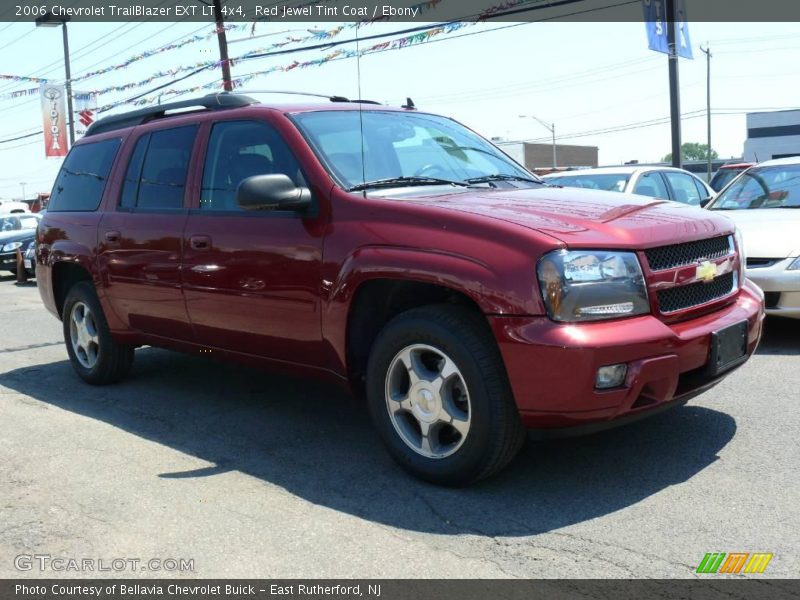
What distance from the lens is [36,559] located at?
3.30 metres

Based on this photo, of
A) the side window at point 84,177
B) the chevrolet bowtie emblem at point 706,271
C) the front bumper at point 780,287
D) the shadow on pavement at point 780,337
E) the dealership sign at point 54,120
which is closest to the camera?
the chevrolet bowtie emblem at point 706,271

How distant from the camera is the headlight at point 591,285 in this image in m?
3.41

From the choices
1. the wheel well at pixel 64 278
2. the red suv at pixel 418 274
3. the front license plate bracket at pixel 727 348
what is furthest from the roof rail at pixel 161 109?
the front license plate bracket at pixel 727 348

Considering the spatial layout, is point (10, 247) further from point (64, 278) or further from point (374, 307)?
point (374, 307)

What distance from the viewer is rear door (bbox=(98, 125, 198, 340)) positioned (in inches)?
202

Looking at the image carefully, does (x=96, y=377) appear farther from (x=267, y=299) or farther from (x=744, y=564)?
(x=744, y=564)

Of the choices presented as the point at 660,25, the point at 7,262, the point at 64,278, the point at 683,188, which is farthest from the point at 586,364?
the point at 7,262

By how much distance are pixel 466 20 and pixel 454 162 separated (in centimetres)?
747

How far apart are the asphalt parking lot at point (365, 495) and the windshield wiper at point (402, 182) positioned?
140 cm

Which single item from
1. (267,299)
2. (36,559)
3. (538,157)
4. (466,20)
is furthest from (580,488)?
(538,157)

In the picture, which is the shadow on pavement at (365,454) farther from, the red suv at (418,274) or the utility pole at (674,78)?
the utility pole at (674,78)

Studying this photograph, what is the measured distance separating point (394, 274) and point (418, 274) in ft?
0.48

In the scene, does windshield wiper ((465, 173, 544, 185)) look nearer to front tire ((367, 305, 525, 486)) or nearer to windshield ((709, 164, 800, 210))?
front tire ((367, 305, 525, 486))
